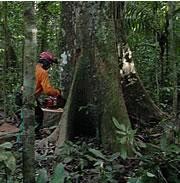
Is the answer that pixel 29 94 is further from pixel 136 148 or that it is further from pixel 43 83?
pixel 43 83

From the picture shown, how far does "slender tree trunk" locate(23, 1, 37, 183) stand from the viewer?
3896 mm

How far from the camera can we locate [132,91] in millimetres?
5930

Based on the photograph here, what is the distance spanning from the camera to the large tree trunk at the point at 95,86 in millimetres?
4996

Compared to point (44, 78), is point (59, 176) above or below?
below

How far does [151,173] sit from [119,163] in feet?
2.99

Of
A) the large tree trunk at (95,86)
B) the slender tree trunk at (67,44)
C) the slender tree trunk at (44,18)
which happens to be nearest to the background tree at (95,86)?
the large tree trunk at (95,86)

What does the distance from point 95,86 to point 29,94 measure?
1.48m

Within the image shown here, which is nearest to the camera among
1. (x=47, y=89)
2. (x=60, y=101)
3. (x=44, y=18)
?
(x=47, y=89)

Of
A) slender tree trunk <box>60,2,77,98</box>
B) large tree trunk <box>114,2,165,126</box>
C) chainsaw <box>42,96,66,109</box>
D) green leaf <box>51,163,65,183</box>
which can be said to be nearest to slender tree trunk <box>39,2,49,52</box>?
chainsaw <box>42,96,66,109</box>

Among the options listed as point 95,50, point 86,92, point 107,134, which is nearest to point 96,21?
point 95,50

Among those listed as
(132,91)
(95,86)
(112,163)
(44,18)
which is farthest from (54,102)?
(44,18)

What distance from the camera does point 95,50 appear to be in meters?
5.25

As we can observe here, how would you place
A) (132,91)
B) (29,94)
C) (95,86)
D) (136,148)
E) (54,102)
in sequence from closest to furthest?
1. (29,94)
2. (136,148)
3. (95,86)
4. (132,91)
5. (54,102)

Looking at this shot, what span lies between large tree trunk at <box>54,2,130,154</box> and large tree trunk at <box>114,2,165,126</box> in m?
0.62
